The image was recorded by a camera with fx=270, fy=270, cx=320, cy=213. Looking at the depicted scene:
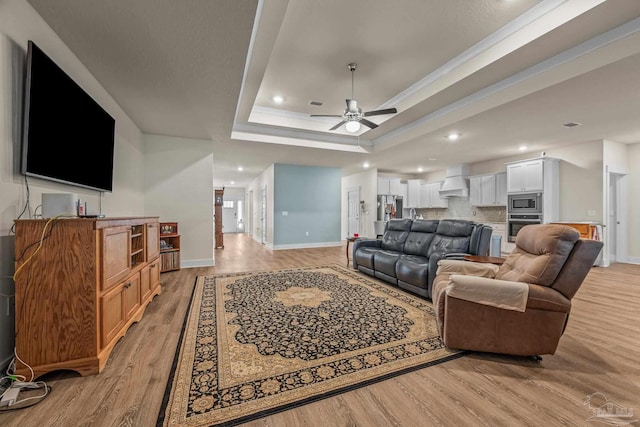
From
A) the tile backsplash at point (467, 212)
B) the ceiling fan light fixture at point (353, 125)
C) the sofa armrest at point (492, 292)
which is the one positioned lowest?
the sofa armrest at point (492, 292)

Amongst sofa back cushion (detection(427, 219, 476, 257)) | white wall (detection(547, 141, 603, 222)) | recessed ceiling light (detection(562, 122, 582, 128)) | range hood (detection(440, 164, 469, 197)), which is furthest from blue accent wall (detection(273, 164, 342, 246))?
white wall (detection(547, 141, 603, 222))

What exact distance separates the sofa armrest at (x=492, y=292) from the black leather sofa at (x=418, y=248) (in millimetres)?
1178

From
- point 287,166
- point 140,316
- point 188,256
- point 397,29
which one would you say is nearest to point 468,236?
point 397,29

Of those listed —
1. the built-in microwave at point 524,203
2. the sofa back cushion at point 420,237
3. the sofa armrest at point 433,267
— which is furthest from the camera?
the built-in microwave at point 524,203

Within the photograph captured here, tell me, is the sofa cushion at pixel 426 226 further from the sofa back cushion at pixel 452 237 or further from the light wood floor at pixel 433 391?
the light wood floor at pixel 433 391

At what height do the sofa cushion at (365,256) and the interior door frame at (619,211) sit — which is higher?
the interior door frame at (619,211)

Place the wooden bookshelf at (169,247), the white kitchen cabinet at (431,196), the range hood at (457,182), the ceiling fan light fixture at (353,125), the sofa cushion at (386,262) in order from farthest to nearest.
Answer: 1. the white kitchen cabinet at (431,196)
2. the range hood at (457,182)
3. the wooden bookshelf at (169,247)
4. the ceiling fan light fixture at (353,125)
5. the sofa cushion at (386,262)

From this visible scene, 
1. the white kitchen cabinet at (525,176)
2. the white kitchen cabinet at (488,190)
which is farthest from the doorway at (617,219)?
the white kitchen cabinet at (488,190)

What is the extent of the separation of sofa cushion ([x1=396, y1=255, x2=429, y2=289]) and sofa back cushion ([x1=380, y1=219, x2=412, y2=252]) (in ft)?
2.32

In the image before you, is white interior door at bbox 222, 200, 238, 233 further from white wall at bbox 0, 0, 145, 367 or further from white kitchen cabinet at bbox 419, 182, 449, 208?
white wall at bbox 0, 0, 145, 367

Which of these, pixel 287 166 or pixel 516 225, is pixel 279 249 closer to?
pixel 287 166

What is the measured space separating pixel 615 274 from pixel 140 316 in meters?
7.34

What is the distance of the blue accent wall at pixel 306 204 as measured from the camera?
7.96 meters

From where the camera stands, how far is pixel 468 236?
3615mm
